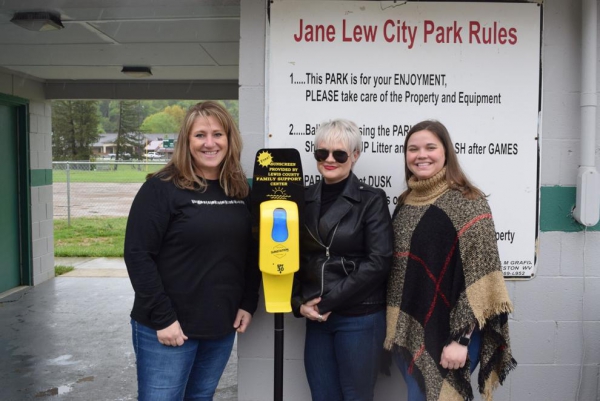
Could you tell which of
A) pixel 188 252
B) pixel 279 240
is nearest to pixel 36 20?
pixel 188 252

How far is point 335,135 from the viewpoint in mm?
2018

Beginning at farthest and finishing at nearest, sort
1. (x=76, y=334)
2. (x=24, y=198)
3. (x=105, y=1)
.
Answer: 1. (x=24, y=198)
2. (x=76, y=334)
3. (x=105, y=1)

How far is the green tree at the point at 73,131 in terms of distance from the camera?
1024 inches

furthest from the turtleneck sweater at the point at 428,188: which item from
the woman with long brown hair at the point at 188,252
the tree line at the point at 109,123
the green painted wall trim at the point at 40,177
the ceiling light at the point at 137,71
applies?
the tree line at the point at 109,123

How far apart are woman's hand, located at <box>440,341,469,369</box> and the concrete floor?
189 cm

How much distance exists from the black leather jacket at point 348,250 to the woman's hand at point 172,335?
458 mm

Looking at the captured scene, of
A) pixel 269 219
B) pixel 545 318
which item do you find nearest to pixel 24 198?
pixel 269 219

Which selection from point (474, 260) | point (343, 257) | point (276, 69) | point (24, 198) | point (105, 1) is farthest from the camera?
point (24, 198)

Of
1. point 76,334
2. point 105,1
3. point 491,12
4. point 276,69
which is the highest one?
point 105,1

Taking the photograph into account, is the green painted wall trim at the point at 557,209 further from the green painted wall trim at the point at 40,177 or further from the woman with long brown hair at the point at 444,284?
the green painted wall trim at the point at 40,177

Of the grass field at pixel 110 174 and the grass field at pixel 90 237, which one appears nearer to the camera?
the grass field at pixel 90 237

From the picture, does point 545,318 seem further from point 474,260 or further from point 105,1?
point 105,1

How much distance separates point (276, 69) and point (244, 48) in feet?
0.61

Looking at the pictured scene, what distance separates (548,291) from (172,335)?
1.80 metres
